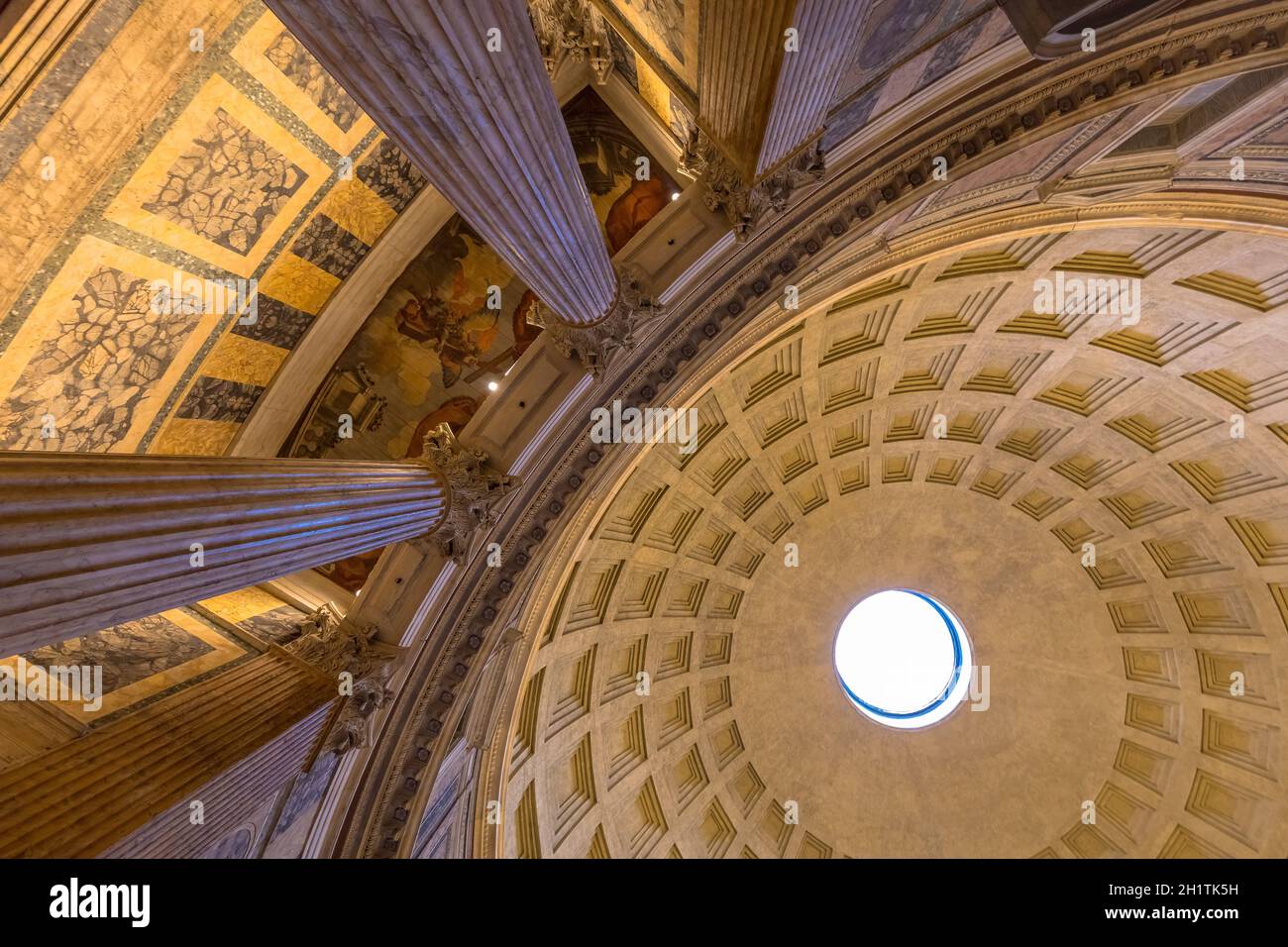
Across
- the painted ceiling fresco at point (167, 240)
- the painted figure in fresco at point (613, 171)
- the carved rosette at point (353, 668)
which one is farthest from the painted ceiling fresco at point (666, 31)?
the carved rosette at point (353, 668)

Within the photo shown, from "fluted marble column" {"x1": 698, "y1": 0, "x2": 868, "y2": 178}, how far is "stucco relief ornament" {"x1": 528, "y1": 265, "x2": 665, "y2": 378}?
1847mm

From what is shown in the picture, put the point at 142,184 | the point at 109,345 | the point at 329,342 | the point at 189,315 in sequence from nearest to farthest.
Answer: the point at 142,184 < the point at 109,345 < the point at 189,315 < the point at 329,342

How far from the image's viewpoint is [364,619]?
9.04 metres

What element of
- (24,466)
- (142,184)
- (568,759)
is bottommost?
(568,759)

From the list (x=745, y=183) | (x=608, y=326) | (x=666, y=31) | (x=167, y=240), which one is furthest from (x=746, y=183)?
(x=167, y=240)

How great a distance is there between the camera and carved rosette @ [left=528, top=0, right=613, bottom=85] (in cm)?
902

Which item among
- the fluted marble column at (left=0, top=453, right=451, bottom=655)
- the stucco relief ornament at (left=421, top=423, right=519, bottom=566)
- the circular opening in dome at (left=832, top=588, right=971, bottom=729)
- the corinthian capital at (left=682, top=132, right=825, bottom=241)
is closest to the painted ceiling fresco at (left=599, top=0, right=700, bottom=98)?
the corinthian capital at (left=682, top=132, right=825, bottom=241)

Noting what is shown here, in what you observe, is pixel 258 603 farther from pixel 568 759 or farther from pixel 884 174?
pixel 884 174

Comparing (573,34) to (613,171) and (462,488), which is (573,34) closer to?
(613,171)

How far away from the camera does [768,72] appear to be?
21.6 feet

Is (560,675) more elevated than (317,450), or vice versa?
(317,450)

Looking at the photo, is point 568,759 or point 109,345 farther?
Result: point 568,759
